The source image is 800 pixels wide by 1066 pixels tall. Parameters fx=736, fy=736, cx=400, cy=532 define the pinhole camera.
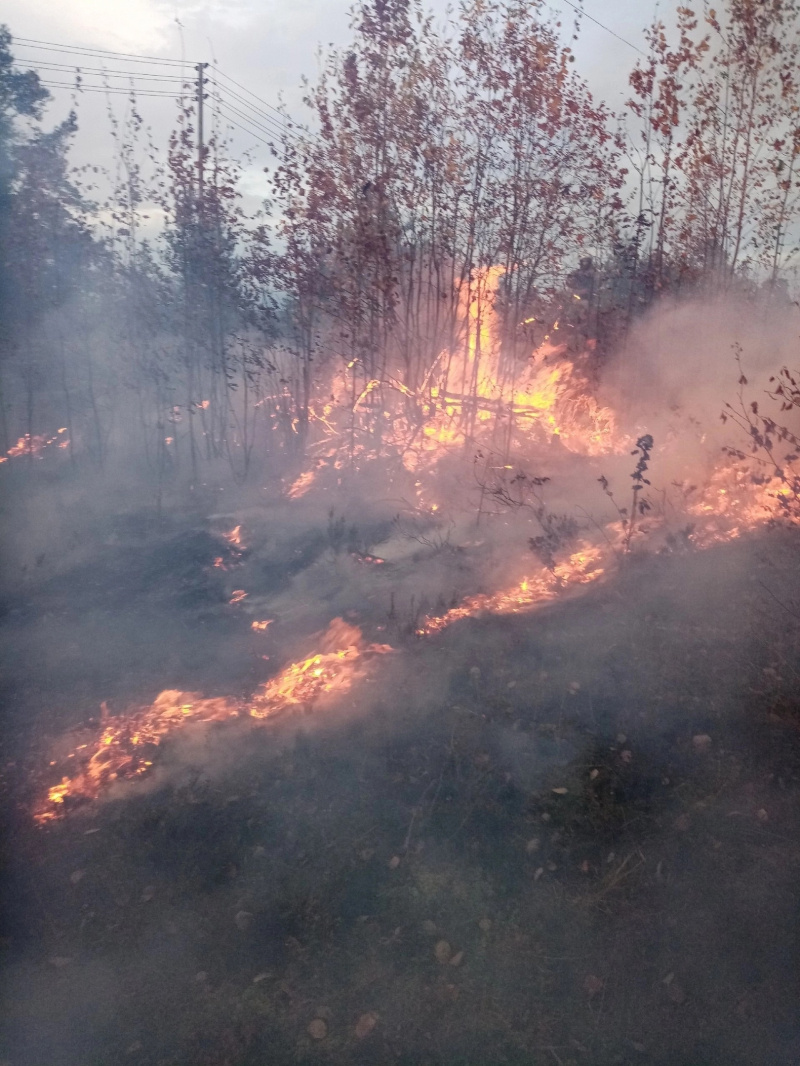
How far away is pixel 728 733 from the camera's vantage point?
14.8ft

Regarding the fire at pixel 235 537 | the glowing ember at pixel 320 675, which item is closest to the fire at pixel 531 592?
the glowing ember at pixel 320 675

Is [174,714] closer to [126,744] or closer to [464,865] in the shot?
[126,744]

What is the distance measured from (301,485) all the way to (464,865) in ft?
30.1

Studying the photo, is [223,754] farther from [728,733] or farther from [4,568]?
[4,568]

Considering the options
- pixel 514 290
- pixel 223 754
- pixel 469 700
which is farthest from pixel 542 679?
pixel 514 290

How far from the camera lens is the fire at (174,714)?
4.96 meters

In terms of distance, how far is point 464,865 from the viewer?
3926 millimetres

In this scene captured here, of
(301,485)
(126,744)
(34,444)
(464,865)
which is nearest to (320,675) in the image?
(126,744)

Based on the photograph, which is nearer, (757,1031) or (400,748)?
(757,1031)

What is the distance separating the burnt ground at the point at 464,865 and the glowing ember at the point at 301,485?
20.7 ft

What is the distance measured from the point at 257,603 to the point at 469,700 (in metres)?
3.77

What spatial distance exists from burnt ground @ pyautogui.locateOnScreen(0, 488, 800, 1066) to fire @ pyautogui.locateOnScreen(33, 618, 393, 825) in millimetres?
208

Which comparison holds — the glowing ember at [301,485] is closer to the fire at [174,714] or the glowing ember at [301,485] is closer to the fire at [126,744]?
the fire at [174,714]

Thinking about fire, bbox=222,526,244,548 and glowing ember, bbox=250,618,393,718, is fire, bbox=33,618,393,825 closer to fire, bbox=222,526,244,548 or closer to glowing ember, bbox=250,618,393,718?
glowing ember, bbox=250,618,393,718
